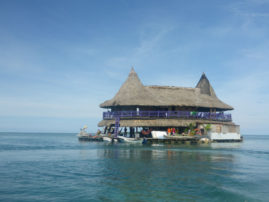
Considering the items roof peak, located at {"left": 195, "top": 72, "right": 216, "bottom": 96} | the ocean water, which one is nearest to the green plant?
roof peak, located at {"left": 195, "top": 72, "right": 216, "bottom": 96}

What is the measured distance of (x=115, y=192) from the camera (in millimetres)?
12156

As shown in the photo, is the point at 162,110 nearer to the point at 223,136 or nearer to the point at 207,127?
the point at 207,127

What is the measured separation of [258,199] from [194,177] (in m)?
4.18

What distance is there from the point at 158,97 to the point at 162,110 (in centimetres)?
256

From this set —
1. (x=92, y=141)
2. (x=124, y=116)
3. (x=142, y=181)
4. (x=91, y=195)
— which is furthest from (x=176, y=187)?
(x=92, y=141)

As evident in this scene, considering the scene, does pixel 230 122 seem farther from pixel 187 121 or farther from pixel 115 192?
pixel 115 192

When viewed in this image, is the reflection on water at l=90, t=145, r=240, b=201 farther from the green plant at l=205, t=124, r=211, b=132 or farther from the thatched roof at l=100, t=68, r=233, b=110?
the green plant at l=205, t=124, r=211, b=132

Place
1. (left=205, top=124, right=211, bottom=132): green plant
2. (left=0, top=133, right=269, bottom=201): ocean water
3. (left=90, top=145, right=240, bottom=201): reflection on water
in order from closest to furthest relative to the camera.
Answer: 1. (left=0, top=133, right=269, bottom=201): ocean water
2. (left=90, top=145, right=240, bottom=201): reflection on water
3. (left=205, top=124, right=211, bottom=132): green plant

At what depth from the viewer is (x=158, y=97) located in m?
46.5

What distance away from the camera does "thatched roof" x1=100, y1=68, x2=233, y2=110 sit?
43.8m

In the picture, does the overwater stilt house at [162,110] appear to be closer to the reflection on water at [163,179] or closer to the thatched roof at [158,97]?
the thatched roof at [158,97]

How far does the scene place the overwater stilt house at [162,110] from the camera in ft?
142

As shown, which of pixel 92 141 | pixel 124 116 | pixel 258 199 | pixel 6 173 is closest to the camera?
pixel 258 199

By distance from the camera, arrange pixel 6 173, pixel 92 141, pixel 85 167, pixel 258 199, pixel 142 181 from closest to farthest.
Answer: pixel 258 199
pixel 142 181
pixel 6 173
pixel 85 167
pixel 92 141
